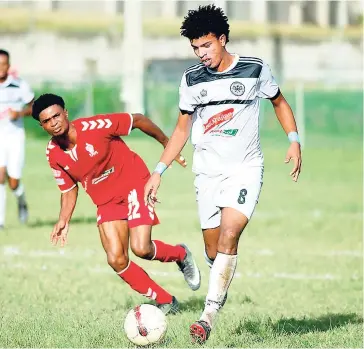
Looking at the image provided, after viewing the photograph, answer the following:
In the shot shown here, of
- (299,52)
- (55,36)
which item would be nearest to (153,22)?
(55,36)

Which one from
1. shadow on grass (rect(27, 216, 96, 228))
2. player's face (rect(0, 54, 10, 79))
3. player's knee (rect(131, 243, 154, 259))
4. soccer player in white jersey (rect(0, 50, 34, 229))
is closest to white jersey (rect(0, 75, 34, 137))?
soccer player in white jersey (rect(0, 50, 34, 229))

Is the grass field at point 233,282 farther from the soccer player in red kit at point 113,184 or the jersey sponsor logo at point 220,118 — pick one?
the jersey sponsor logo at point 220,118

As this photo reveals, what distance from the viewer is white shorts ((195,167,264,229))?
8328 millimetres

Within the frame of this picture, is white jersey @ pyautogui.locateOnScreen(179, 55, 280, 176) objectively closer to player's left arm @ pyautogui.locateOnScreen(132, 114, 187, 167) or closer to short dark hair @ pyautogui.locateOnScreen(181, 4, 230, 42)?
short dark hair @ pyautogui.locateOnScreen(181, 4, 230, 42)

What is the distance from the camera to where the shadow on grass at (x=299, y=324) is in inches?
335

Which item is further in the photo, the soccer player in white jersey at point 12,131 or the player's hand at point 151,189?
the soccer player in white jersey at point 12,131

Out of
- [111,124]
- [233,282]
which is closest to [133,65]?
[233,282]

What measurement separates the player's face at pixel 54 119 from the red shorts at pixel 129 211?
848mm

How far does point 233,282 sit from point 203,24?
15.1 feet

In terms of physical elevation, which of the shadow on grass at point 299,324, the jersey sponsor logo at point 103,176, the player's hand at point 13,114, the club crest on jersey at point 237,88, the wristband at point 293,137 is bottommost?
the shadow on grass at point 299,324

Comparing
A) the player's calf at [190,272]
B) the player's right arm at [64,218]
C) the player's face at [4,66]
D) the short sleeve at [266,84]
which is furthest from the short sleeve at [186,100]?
the player's face at [4,66]

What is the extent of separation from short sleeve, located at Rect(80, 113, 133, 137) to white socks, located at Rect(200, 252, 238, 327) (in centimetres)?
177

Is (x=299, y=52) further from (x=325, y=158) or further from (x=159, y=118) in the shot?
(x=325, y=158)

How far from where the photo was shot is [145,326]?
25.7ft
